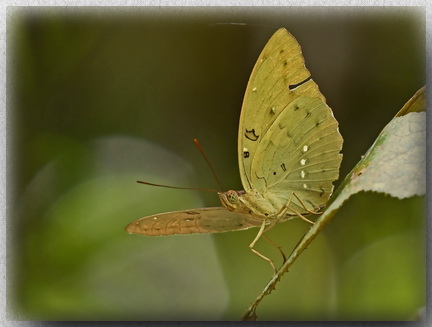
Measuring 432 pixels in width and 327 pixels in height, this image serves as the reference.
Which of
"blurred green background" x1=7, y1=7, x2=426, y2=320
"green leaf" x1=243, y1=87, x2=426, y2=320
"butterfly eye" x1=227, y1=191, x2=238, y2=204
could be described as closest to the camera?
"green leaf" x1=243, y1=87, x2=426, y2=320

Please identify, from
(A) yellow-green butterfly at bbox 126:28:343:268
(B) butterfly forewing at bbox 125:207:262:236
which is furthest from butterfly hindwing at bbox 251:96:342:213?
(B) butterfly forewing at bbox 125:207:262:236

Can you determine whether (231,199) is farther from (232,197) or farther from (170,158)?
(170,158)

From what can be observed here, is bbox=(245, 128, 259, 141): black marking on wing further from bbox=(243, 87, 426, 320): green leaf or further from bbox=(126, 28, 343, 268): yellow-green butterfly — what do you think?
bbox=(243, 87, 426, 320): green leaf

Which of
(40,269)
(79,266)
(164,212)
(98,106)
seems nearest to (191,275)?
(164,212)

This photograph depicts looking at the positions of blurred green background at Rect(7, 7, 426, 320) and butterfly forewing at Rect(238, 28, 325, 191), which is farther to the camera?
blurred green background at Rect(7, 7, 426, 320)

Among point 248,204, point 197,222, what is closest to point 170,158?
point 197,222

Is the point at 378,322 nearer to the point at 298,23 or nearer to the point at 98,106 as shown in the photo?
the point at 298,23
